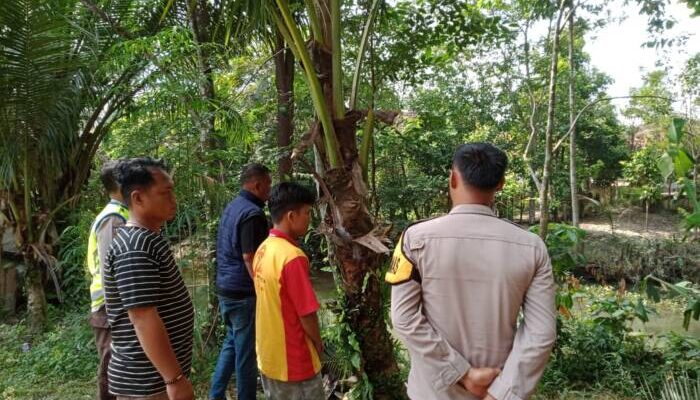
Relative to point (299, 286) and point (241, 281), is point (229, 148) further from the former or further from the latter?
point (299, 286)

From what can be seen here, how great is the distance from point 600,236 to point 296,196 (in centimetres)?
1215

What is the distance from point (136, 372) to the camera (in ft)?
5.75

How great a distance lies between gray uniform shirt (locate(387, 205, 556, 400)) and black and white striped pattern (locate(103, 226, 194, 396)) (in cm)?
86

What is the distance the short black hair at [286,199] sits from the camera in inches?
88.5

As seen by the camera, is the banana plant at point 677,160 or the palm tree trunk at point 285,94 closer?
the banana plant at point 677,160

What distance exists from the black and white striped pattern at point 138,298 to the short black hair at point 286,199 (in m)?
0.57

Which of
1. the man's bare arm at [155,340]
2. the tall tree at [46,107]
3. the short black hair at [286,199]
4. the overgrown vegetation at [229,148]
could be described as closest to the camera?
the man's bare arm at [155,340]

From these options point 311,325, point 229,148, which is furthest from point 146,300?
point 229,148

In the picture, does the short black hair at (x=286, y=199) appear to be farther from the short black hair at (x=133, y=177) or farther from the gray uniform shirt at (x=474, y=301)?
the gray uniform shirt at (x=474, y=301)

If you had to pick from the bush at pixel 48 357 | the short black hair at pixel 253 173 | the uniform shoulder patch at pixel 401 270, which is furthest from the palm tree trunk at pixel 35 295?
the uniform shoulder patch at pixel 401 270

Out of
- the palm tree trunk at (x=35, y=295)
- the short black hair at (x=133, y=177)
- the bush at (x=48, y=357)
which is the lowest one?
the bush at (x=48, y=357)

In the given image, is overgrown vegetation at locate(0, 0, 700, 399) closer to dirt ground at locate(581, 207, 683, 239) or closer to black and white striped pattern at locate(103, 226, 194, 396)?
black and white striped pattern at locate(103, 226, 194, 396)

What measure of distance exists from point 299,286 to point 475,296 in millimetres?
825

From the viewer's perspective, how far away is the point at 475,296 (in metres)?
1.53
